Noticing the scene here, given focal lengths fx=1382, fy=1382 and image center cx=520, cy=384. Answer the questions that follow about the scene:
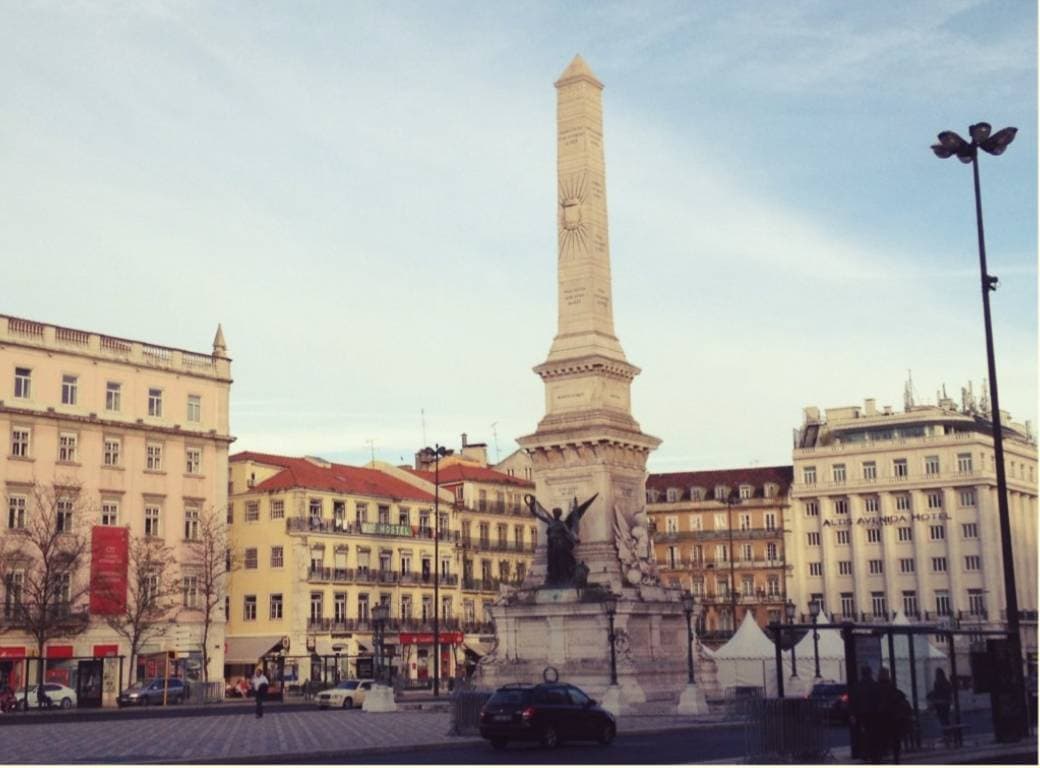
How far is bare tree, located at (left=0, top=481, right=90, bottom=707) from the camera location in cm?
5747

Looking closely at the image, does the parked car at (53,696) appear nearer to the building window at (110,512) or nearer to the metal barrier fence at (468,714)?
the building window at (110,512)

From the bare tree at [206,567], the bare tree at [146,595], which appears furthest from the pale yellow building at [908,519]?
the bare tree at [146,595]

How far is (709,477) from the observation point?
10481 cm

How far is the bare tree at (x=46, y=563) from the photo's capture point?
57.5m

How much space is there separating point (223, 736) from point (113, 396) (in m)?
35.6

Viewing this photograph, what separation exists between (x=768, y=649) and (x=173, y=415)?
31866mm

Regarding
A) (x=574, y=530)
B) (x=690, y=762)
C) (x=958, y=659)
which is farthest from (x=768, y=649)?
(x=690, y=762)

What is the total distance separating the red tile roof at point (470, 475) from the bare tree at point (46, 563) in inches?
1190

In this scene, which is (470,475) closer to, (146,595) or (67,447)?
(146,595)

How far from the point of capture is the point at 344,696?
51000mm

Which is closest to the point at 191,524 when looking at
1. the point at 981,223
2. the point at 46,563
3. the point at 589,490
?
the point at 46,563

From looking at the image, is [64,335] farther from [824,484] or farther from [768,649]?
[824,484]

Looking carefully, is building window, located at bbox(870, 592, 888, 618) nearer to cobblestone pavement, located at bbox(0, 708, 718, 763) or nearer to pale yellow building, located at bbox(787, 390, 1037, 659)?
pale yellow building, located at bbox(787, 390, 1037, 659)

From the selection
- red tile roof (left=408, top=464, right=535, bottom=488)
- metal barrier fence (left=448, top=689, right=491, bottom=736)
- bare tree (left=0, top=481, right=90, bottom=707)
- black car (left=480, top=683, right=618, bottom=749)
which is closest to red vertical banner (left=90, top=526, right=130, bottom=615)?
bare tree (left=0, top=481, right=90, bottom=707)
